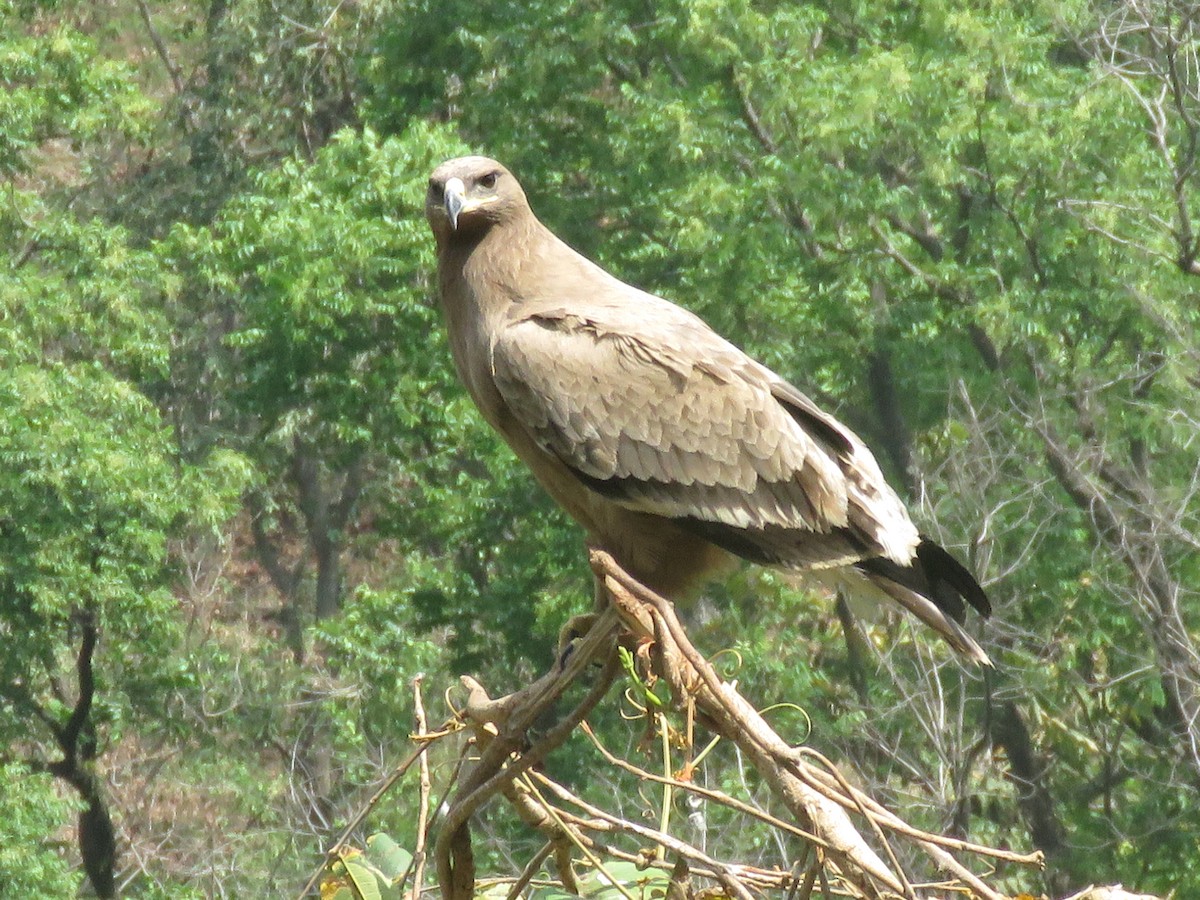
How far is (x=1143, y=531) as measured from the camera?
1373 centimetres

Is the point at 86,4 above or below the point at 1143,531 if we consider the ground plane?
above

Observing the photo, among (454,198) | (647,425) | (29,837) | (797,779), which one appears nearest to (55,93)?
(29,837)

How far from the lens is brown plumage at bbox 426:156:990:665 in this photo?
13.1 feet

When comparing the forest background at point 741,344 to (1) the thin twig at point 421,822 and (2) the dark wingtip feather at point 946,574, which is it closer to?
(2) the dark wingtip feather at point 946,574

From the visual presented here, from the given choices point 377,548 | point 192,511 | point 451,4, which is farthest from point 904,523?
point 377,548

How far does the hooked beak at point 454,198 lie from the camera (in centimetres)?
422

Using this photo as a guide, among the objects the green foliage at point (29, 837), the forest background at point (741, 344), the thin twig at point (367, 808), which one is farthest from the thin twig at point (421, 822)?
the green foliage at point (29, 837)

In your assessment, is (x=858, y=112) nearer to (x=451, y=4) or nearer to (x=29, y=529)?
(x=451, y=4)

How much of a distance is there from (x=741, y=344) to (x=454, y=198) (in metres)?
11.5

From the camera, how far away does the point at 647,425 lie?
4188 mm

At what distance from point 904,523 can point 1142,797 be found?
465 inches

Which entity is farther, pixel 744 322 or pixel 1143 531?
pixel 744 322

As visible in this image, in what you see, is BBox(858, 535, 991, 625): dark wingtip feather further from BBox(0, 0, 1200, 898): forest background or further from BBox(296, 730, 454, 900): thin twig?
BBox(0, 0, 1200, 898): forest background

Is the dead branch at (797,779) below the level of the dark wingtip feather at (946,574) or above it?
above
